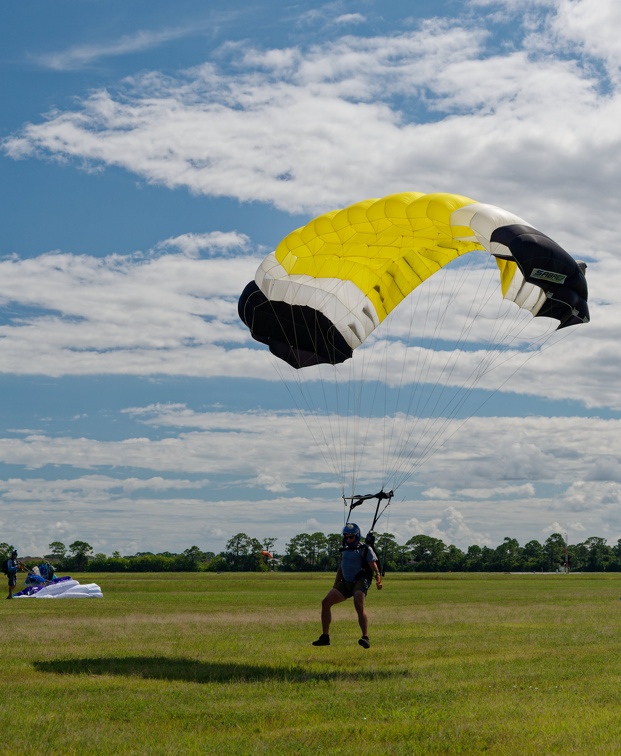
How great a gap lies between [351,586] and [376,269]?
238 inches

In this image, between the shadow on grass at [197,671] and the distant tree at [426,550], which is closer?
the shadow on grass at [197,671]

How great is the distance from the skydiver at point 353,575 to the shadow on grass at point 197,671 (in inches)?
60.9

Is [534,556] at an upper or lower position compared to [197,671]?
lower

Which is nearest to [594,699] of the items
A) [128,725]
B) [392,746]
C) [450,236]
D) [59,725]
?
[392,746]

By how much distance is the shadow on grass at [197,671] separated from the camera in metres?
11.9

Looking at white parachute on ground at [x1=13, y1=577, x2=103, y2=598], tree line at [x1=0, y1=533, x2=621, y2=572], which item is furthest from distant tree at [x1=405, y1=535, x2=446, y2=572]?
white parachute on ground at [x1=13, y1=577, x2=103, y2=598]

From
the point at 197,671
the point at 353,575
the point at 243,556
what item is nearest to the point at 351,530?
the point at 353,575

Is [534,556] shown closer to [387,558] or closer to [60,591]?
[387,558]

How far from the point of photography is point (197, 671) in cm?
1238

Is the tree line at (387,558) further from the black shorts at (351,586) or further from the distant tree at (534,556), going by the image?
the black shorts at (351,586)

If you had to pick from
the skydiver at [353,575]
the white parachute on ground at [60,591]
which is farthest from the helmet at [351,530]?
the white parachute on ground at [60,591]

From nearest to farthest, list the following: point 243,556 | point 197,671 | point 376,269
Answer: point 197,671 < point 376,269 < point 243,556

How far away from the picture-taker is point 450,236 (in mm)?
15133

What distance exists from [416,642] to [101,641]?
5.67 metres
